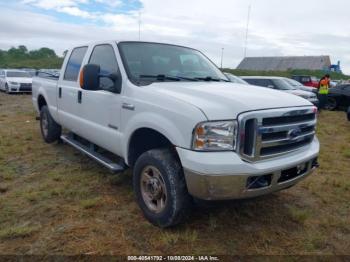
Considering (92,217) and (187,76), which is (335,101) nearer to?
(187,76)

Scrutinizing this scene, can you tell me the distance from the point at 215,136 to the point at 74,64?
10.6ft

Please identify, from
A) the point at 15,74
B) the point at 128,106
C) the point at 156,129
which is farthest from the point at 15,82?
the point at 156,129

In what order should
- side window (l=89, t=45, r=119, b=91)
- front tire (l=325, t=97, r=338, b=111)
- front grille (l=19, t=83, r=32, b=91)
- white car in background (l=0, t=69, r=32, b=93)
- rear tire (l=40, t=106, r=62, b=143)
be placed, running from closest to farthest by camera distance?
side window (l=89, t=45, r=119, b=91)
rear tire (l=40, t=106, r=62, b=143)
front tire (l=325, t=97, r=338, b=111)
white car in background (l=0, t=69, r=32, b=93)
front grille (l=19, t=83, r=32, b=91)

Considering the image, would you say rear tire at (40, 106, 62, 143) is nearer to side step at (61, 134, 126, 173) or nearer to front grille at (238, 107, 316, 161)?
side step at (61, 134, 126, 173)

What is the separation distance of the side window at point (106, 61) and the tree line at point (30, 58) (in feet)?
183

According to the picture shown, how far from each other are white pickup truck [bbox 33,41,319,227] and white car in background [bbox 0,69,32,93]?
51.1ft

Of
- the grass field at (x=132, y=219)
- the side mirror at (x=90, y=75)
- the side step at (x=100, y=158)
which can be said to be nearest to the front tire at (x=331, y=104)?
the grass field at (x=132, y=219)

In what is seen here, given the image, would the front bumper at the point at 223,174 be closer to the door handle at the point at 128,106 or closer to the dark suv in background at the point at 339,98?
the door handle at the point at 128,106

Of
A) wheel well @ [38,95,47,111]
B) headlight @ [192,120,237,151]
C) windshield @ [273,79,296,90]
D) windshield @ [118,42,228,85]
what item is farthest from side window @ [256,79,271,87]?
headlight @ [192,120,237,151]

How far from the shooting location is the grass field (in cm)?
307

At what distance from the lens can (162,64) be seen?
4078 millimetres

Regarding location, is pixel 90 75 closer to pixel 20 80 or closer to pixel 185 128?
pixel 185 128

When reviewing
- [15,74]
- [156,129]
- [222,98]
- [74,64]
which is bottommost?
[156,129]

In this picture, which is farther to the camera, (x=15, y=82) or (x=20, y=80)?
(x=20, y=80)
